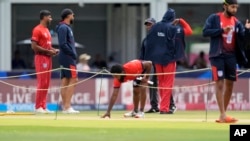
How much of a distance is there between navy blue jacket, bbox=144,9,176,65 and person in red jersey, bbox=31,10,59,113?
2.16 m

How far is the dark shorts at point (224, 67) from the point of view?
17.0 metres

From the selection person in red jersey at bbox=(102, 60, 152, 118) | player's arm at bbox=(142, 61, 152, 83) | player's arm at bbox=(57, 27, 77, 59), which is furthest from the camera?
player's arm at bbox=(57, 27, 77, 59)

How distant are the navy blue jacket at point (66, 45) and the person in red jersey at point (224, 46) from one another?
4.89 metres

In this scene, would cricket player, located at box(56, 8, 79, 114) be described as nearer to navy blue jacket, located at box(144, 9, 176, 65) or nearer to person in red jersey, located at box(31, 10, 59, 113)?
person in red jersey, located at box(31, 10, 59, 113)

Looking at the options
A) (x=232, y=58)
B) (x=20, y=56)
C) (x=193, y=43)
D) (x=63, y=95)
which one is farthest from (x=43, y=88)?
(x=193, y=43)

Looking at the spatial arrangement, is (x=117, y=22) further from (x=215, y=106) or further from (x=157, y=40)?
(x=157, y=40)

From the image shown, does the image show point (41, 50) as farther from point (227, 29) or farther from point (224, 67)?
point (227, 29)

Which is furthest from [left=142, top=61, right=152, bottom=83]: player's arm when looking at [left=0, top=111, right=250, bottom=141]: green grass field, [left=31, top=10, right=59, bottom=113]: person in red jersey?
[left=31, top=10, right=59, bottom=113]: person in red jersey

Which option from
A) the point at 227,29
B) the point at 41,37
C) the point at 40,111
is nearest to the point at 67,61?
the point at 41,37

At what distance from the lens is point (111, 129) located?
15.6 m

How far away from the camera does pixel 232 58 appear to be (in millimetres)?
17188

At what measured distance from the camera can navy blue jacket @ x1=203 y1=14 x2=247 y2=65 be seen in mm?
16953

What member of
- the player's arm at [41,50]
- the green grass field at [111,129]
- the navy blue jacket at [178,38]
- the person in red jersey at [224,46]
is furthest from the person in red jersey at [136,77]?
the player's arm at [41,50]

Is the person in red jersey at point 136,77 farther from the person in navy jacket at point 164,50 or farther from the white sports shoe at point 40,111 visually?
the white sports shoe at point 40,111
